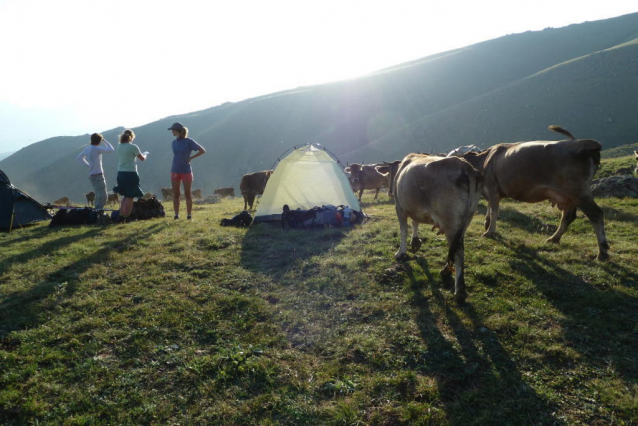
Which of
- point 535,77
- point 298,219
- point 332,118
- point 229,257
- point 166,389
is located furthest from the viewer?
point 332,118

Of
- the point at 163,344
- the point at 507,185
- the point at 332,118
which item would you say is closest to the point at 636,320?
the point at 507,185

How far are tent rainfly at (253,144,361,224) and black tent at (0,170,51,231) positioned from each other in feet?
25.6

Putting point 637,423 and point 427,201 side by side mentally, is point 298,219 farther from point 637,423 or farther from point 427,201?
point 637,423

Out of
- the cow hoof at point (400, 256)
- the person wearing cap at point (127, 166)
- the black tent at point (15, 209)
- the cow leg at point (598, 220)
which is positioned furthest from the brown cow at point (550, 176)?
the black tent at point (15, 209)

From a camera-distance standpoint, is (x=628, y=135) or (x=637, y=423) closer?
(x=637, y=423)

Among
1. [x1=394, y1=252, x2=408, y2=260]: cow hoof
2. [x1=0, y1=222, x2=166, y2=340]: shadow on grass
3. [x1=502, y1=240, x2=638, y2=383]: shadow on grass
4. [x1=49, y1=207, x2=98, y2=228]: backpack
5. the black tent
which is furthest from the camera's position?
[x1=49, y1=207, x2=98, y2=228]: backpack

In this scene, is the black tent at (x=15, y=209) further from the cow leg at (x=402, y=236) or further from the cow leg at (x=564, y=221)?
the cow leg at (x=564, y=221)

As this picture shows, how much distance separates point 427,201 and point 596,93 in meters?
81.3

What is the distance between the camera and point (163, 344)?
4.47 metres

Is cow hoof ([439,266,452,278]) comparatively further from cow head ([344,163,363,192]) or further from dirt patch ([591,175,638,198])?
cow head ([344,163,363,192])

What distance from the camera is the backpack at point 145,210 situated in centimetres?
1198

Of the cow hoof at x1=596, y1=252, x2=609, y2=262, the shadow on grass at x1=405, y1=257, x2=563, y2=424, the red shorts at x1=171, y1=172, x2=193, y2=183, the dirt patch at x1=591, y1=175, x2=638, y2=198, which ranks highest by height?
the red shorts at x1=171, y1=172, x2=193, y2=183

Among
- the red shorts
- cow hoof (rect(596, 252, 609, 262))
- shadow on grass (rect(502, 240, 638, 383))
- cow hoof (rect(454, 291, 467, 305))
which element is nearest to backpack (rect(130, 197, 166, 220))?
the red shorts

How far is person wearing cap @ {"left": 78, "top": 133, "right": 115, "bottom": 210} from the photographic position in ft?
35.8
